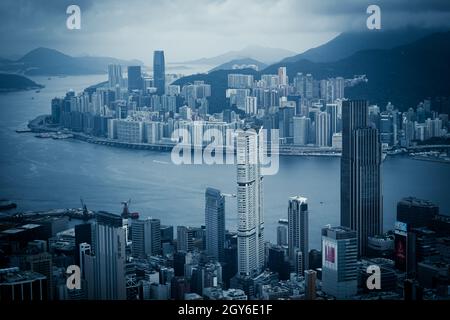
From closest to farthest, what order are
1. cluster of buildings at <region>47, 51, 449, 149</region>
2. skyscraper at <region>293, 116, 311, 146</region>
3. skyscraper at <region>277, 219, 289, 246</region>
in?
skyscraper at <region>277, 219, 289, 246</region>
cluster of buildings at <region>47, 51, 449, 149</region>
skyscraper at <region>293, 116, 311, 146</region>

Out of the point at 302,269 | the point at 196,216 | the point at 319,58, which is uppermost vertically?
the point at 319,58

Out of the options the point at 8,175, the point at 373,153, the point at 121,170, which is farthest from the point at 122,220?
the point at 373,153

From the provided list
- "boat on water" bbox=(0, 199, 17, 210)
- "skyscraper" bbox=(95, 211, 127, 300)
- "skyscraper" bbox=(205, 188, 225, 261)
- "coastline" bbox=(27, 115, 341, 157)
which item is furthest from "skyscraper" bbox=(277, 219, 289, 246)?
"boat on water" bbox=(0, 199, 17, 210)

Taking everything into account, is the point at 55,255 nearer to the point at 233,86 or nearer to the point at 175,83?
the point at 175,83

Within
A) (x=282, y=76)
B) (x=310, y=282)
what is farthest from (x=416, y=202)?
(x=282, y=76)

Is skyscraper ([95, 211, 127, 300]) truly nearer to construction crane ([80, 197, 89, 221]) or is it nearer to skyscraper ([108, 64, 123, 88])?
construction crane ([80, 197, 89, 221])

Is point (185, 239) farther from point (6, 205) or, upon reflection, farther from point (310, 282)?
point (6, 205)
